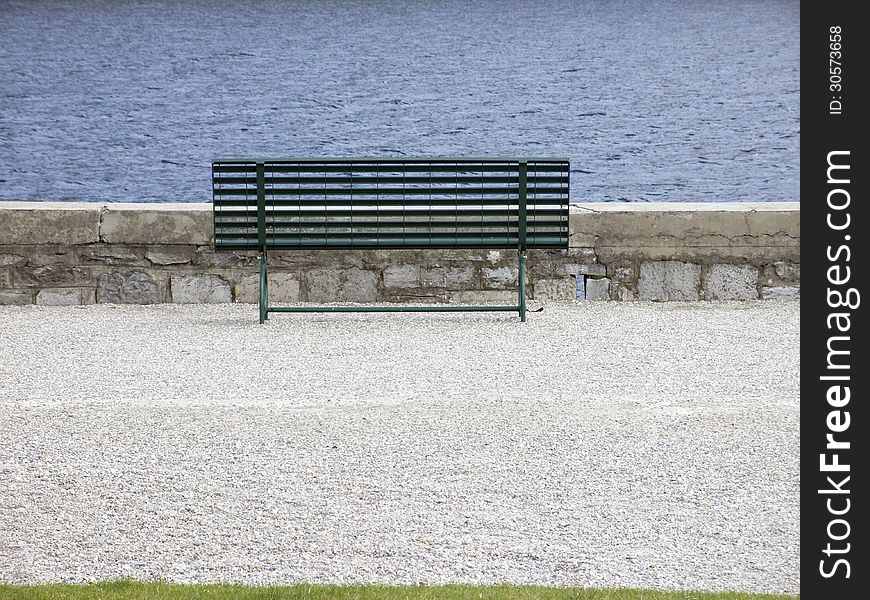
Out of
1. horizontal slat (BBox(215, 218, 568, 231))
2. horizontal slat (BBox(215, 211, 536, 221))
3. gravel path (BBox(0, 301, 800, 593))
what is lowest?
gravel path (BBox(0, 301, 800, 593))

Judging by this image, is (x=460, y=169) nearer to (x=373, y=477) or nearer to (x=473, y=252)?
(x=473, y=252)

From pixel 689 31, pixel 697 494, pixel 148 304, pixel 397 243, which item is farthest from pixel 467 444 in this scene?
pixel 689 31

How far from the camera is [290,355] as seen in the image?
651 cm

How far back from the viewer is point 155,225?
318 inches

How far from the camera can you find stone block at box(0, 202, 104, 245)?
8086 millimetres

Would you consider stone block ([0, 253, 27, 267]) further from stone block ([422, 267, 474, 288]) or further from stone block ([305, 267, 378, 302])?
stone block ([422, 267, 474, 288])

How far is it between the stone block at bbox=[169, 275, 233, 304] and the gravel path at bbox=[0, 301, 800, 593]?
42.3 inches

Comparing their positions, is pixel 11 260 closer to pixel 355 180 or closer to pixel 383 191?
pixel 355 180

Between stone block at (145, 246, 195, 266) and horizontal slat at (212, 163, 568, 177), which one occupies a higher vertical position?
horizontal slat at (212, 163, 568, 177)

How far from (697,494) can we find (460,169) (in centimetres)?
427

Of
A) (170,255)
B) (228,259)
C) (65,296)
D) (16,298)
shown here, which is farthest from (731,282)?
(16,298)

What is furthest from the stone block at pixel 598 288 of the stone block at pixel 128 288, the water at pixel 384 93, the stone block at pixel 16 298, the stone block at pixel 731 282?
the water at pixel 384 93

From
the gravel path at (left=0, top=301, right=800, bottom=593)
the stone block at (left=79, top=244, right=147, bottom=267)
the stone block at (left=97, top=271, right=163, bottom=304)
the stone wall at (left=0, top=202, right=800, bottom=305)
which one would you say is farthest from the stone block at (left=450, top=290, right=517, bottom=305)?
the stone block at (left=79, top=244, right=147, bottom=267)
